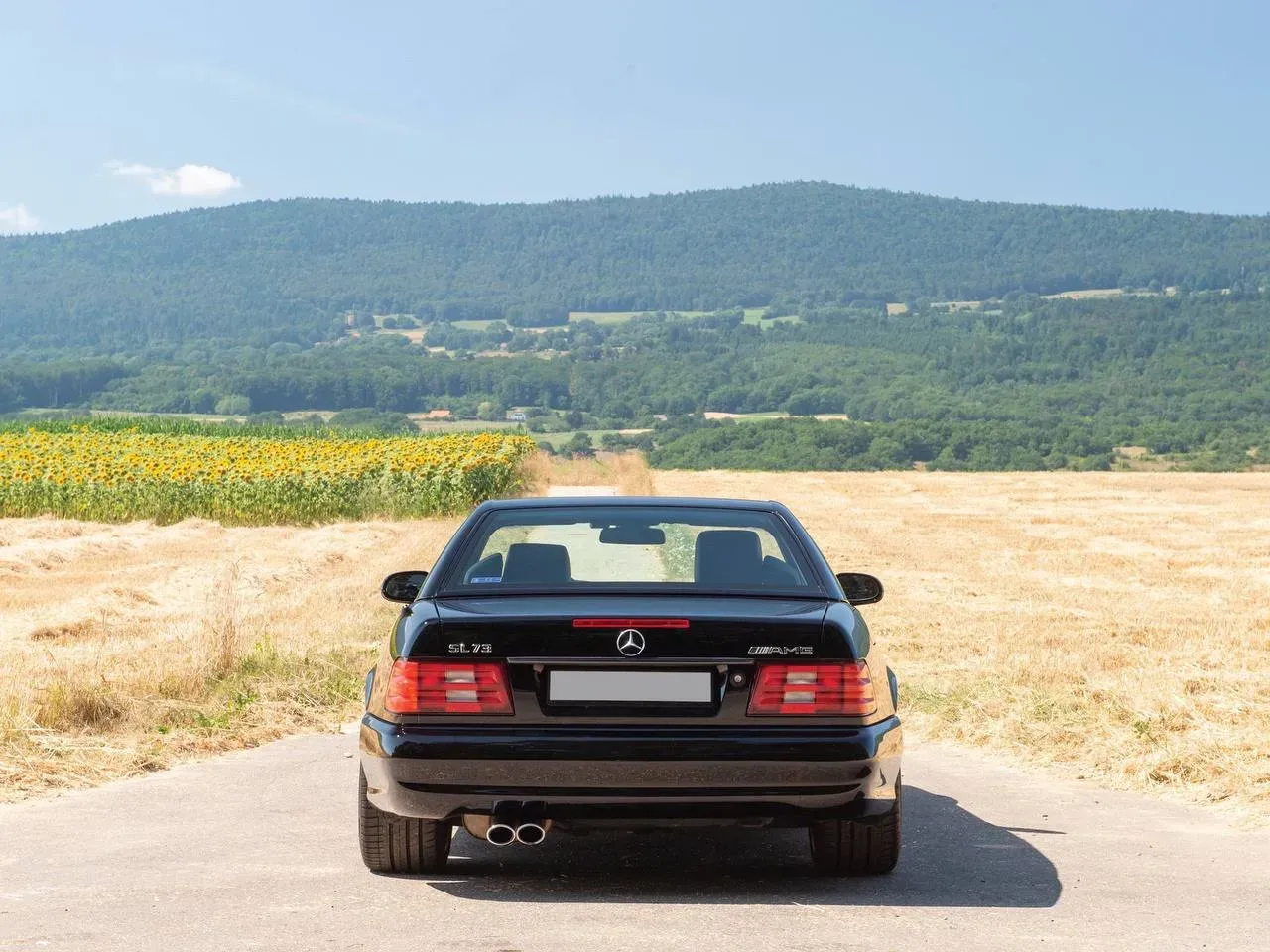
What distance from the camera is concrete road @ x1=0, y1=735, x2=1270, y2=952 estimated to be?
518cm

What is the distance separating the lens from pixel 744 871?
6.29m

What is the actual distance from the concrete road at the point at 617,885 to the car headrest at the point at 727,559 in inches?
43.5

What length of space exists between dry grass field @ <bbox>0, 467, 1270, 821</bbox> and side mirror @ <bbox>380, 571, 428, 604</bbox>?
7.57 feet

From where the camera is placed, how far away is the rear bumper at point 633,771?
5.41 m

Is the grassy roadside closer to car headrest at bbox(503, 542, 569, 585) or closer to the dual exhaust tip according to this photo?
car headrest at bbox(503, 542, 569, 585)

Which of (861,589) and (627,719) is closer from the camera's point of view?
(627,719)

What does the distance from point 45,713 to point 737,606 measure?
16.9 feet

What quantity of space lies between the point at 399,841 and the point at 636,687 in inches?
45.2

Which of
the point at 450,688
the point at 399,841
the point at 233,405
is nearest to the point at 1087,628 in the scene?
the point at 399,841

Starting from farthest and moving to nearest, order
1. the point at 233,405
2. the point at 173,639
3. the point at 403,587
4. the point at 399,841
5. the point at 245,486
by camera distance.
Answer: the point at 233,405 → the point at 245,486 → the point at 173,639 → the point at 403,587 → the point at 399,841

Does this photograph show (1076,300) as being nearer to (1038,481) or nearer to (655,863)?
(1038,481)

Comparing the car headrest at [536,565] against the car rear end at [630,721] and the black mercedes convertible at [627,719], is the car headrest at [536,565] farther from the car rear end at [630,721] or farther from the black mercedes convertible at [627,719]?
the car rear end at [630,721]

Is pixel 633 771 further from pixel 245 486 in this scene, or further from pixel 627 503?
pixel 245 486

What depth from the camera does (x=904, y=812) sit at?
757cm
